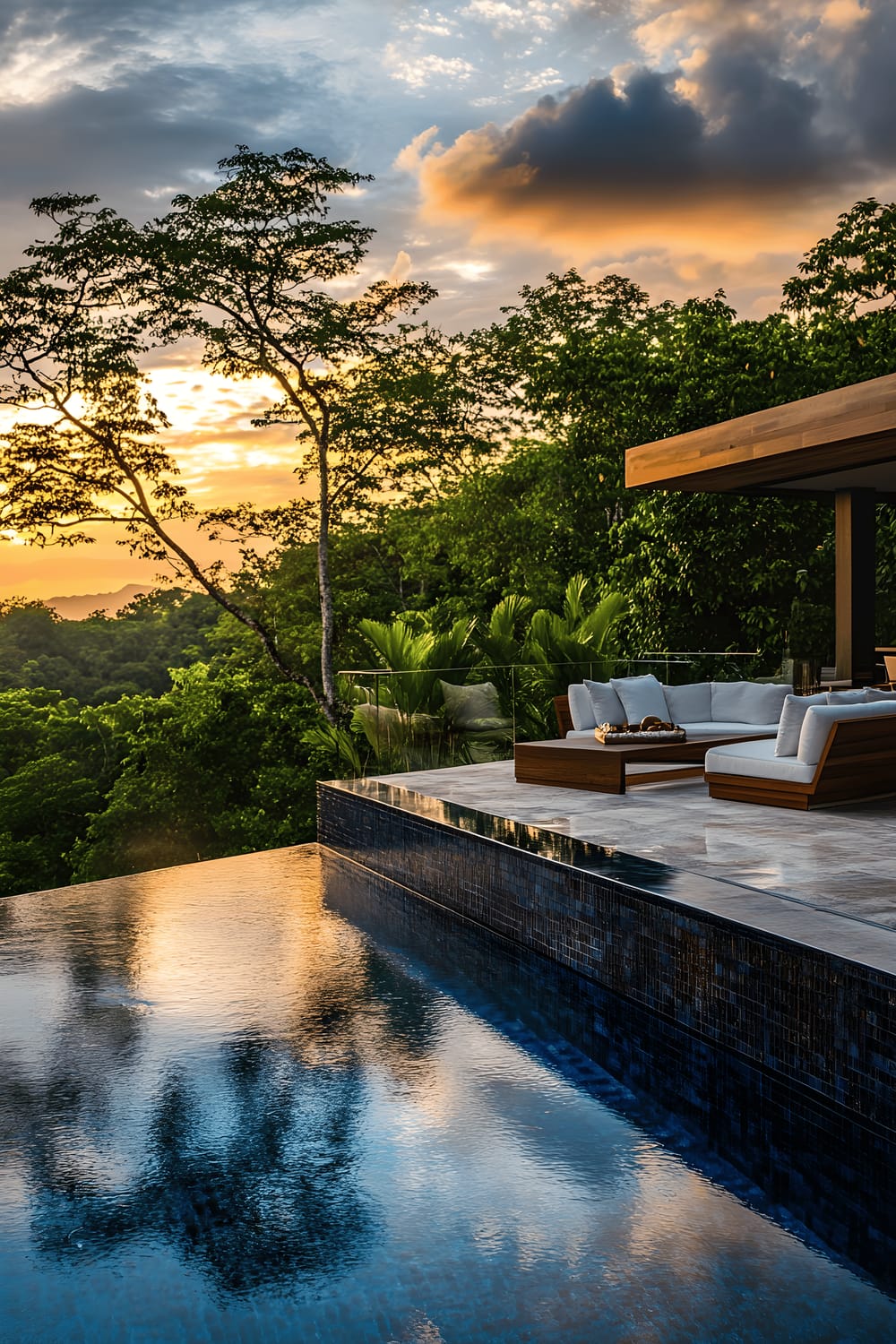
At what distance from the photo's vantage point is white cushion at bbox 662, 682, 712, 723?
30.5 ft

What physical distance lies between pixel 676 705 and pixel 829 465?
2.37 m

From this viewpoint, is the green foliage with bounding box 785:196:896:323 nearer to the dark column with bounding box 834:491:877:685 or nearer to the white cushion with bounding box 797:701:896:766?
the dark column with bounding box 834:491:877:685

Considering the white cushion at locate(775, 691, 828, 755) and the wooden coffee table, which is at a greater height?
the white cushion at locate(775, 691, 828, 755)

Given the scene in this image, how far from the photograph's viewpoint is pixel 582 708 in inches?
358

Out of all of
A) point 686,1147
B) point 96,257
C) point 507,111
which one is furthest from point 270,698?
point 686,1147

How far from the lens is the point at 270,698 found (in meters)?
21.2

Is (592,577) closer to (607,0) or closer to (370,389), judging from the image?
(370,389)

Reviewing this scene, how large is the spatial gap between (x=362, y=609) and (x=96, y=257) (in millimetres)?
8109

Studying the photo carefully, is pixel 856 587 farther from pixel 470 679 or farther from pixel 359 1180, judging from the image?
pixel 359 1180

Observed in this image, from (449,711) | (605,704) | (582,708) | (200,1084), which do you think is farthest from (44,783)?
(200,1084)

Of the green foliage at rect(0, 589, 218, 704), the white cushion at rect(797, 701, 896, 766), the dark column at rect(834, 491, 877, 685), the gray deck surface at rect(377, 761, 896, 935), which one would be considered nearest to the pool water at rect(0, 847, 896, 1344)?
the gray deck surface at rect(377, 761, 896, 935)

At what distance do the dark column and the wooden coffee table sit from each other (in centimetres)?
293

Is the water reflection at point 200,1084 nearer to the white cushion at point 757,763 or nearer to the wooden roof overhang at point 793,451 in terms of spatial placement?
the white cushion at point 757,763

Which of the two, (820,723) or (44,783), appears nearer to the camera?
(820,723)
